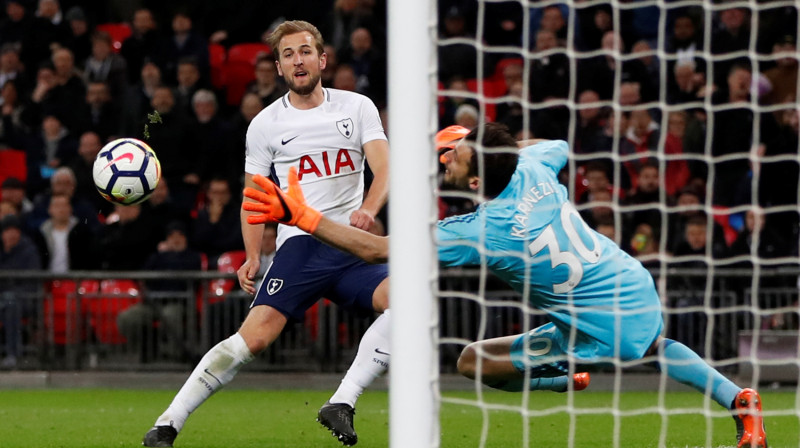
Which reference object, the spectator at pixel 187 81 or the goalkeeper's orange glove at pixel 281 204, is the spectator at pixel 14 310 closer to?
the spectator at pixel 187 81

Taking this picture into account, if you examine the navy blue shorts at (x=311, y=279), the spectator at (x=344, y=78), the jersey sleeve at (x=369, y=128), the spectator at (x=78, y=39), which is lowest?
the navy blue shorts at (x=311, y=279)

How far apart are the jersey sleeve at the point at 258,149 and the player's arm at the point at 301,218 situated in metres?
1.86

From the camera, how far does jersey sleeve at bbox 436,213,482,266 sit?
5008mm

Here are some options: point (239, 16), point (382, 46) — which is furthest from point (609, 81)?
point (239, 16)

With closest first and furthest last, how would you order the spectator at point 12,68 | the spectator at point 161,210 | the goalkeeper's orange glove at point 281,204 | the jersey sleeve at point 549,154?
the goalkeeper's orange glove at point 281,204 < the jersey sleeve at point 549,154 < the spectator at point 161,210 < the spectator at point 12,68

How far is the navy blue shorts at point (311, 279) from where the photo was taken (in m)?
6.21

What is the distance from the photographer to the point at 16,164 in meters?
12.6

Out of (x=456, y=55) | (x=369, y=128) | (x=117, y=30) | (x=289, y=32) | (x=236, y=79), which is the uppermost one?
(x=117, y=30)

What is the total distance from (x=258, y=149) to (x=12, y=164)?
6.92m

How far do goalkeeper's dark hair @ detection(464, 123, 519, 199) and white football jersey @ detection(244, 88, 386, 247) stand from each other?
124cm

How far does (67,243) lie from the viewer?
37.1 ft

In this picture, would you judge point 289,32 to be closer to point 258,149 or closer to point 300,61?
point 300,61

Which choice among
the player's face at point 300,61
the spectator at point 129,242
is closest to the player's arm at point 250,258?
the player's face at point 300,61

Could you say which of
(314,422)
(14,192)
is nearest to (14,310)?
(14,192)
